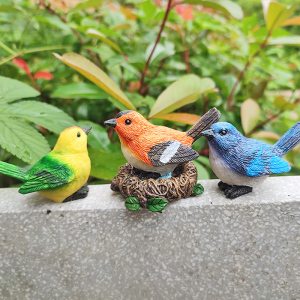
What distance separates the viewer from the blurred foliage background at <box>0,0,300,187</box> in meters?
0.74

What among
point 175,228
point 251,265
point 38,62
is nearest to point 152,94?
point 38,62

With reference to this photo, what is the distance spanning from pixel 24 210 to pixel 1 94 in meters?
0.33

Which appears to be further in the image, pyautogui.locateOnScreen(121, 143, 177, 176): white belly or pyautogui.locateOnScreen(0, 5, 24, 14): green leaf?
pyautogui.locateOnScreen(0, 5, 24, 14): green leaf

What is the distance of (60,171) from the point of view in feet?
2.10

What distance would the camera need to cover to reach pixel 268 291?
2.27ft

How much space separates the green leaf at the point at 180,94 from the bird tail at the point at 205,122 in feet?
0.37

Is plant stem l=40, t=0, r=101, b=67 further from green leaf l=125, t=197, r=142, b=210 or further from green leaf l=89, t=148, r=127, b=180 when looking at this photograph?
green leaf l=125, t=197, r=142, b=210

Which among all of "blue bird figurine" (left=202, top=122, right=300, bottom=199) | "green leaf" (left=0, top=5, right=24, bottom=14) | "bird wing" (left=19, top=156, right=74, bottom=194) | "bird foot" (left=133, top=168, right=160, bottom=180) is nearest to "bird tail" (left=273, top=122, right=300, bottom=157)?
"blue bird figurine" (left=202, top=122, right=300, bottom=199)

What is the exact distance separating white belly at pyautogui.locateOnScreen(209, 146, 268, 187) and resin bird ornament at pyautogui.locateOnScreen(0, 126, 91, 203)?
33cm

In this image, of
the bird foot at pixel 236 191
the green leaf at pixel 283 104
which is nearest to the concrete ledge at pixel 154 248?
the bird foot at pixel 236 191

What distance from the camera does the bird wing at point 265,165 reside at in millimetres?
643

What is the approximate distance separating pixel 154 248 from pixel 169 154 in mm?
250

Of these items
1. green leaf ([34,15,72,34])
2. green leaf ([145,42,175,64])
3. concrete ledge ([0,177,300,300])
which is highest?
green leaf ([34,15,72,34])

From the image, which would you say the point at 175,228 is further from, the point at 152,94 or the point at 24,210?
the point at 152,94
